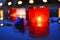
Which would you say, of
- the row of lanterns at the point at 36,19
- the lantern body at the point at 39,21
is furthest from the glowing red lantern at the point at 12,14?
the lantern body at the point at 39,21

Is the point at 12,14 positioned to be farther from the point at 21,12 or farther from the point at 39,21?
the point at 39,21

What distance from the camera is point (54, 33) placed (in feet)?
6.76

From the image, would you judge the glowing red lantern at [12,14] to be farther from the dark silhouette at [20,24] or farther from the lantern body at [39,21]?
the lantern body at [39,21]

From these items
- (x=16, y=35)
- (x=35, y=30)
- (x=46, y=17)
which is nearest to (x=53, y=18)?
(x=46, y=17)

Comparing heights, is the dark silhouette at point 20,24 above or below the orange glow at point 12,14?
below

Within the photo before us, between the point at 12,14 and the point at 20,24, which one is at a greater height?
the point at 12,14

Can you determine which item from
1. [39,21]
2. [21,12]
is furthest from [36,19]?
[21,12]

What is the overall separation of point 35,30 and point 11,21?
1.02ft

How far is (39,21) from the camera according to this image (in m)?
2.07

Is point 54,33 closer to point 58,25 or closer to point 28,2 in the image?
point 58,25

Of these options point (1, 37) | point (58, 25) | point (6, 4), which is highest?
point (6, 4)

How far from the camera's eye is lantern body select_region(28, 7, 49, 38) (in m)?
2.04

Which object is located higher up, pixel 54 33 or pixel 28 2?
pixel 28 2

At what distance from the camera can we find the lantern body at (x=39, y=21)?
2.04 metres
